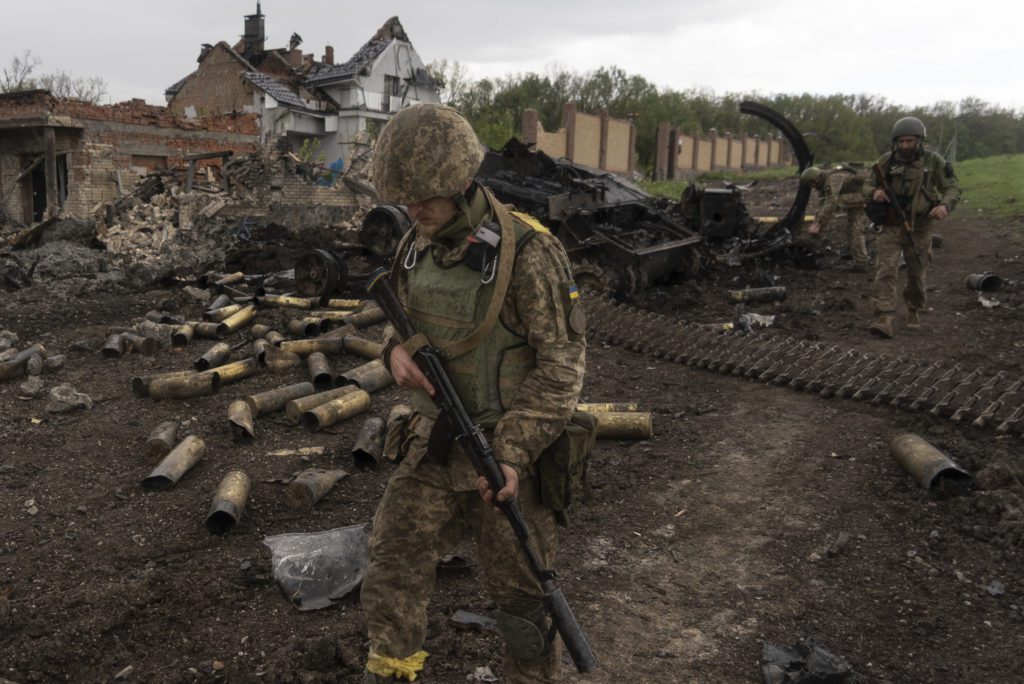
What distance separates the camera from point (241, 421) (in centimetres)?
552

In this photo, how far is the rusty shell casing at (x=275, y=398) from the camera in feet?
19.4

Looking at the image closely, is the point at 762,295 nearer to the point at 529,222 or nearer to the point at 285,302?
the point at 285,302

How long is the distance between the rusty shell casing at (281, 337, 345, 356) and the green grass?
605 inches

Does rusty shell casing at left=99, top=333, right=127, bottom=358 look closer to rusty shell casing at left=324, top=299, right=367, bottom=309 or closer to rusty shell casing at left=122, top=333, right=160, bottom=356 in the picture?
rusty shell casing at left=122, top=333, right=160, bottom=356

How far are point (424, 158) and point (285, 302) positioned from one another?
755cm

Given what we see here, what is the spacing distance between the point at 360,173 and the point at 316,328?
15598 millimetres

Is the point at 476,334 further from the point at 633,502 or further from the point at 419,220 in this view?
the point at 633,502

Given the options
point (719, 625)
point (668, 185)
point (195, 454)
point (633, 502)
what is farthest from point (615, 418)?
point (668, 185)

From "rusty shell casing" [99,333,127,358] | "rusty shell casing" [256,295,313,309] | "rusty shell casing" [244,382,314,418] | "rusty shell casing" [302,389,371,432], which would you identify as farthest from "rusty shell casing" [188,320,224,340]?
"rusty shell casing" [302,389,371,432]

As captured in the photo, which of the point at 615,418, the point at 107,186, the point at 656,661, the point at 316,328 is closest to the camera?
the point at 656,661

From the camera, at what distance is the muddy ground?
3.34 meters

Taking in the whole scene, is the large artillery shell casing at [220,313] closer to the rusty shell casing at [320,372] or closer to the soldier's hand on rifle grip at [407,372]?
the rusty shell casing at [320,372]

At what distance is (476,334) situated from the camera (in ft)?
8.00

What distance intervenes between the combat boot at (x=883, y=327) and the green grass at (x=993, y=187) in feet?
34.4
